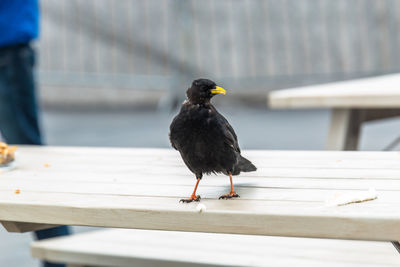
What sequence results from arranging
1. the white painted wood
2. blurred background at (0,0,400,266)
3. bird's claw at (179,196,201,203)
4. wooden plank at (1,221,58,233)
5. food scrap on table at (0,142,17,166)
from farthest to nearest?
blurred background at (0,0,400,266), the white painted wood, food scrap on table at (0,142,17,166), wooden plank at (1,221,58,233), bird's claw at (179,196,201,203)

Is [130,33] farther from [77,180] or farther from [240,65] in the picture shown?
[77,180]

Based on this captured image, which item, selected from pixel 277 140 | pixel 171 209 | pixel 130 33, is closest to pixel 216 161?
pixel 171 209

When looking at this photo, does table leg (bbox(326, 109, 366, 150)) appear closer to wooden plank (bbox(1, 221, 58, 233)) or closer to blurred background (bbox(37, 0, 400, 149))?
wooden plank (bbox(1, 221, 58, 233))

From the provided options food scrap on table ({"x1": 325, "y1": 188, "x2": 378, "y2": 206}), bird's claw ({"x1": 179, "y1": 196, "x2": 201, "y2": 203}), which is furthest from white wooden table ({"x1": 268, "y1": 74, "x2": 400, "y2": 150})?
bird's claw ({"x1": 179, "y1": 196, "x2": 201, "y2": 203})

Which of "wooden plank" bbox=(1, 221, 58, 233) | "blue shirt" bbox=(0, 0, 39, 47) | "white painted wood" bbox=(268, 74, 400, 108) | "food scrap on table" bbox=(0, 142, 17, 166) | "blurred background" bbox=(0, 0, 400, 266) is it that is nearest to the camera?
"wooden plank" bbox=(1, 221, 58, 233)

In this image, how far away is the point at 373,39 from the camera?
8.35 meters

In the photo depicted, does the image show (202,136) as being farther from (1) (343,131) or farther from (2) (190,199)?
(1) (343,131)

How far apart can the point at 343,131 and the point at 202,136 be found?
1572mm

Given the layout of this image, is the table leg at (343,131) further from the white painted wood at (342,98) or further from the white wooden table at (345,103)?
the white painted wood at (342,98)

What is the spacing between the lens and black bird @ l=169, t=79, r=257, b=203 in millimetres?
1265

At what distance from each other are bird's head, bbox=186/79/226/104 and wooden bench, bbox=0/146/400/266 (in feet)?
0.72

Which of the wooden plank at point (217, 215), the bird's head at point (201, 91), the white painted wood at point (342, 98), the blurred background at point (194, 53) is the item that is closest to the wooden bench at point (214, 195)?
the wooden plank at point (217, 215)

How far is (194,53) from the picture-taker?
8961 millimetres

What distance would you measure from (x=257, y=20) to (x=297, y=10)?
2.02ft
